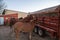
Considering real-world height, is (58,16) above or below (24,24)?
above

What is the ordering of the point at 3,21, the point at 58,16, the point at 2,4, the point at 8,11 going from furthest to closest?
the point at 2,4 < the point at 8,11 < the point at 3,21 < the point at 58,16

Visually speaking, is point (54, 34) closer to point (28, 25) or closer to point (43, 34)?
point (28, 25)

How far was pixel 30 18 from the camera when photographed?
7938mm

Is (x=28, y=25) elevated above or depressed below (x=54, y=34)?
above

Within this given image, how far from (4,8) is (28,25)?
24699 mm

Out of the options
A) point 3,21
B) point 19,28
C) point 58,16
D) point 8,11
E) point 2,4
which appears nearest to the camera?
point 58,16

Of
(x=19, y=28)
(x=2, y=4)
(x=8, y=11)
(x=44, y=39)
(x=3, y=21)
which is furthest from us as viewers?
(x=2, y=4)

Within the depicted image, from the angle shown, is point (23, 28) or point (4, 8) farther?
point (4, 8)

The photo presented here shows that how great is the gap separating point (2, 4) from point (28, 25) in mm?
25871

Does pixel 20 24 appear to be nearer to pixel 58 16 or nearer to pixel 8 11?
pixel 58 16

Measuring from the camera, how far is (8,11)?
29.8 m

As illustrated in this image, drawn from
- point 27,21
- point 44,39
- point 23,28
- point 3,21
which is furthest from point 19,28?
point 3,21

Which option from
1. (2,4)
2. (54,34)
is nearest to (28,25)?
(54,34)

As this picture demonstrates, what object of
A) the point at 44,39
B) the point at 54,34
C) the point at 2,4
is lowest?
the point at 44,39
